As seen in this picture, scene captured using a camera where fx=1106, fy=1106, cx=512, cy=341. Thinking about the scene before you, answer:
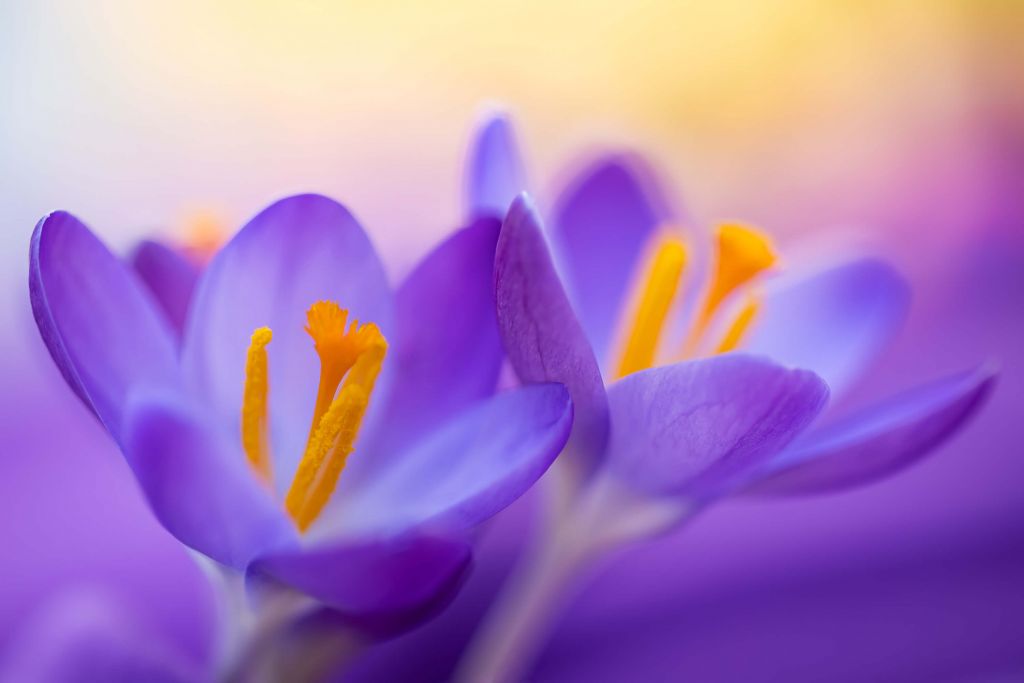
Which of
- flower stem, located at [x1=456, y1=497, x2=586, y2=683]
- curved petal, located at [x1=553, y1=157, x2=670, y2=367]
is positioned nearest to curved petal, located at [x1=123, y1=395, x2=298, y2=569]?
A: flower stem, located at [x1=456, y1=497, x2=586, y2=683]

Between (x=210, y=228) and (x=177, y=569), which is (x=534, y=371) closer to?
(x=210, y=228)

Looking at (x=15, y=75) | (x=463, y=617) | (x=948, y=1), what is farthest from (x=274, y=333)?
(x=948, y=1)

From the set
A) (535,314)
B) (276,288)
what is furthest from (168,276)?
(535,314)

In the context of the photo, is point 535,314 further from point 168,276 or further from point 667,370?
point 168,276

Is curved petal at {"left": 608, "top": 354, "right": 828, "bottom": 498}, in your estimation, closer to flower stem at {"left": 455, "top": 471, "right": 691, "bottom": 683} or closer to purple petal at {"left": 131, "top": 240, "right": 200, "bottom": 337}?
flower stem at {"left": 455, "top": 471, "right": 691, "bottom": 683}

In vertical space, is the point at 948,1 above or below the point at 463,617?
above
